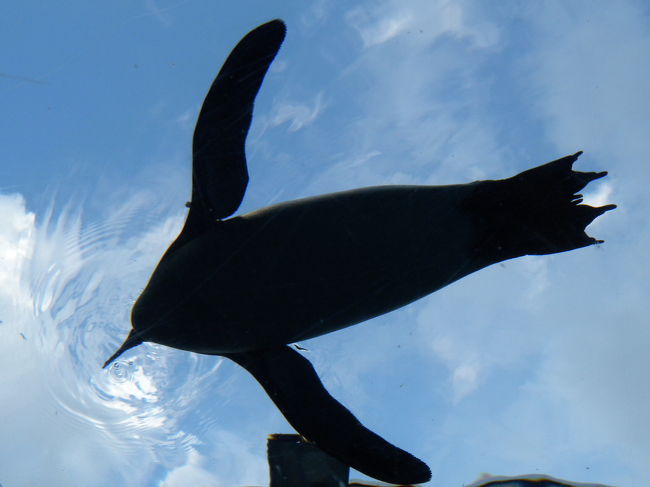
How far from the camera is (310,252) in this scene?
3.30m

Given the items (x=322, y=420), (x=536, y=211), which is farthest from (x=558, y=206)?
(x=322, y=420)

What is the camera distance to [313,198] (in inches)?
136

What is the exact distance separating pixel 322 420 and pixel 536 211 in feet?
7.44

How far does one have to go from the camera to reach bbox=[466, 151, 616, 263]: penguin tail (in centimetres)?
352

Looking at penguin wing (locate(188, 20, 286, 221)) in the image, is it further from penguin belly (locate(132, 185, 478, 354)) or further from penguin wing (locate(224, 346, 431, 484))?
penguin wing (locate(224, 346, 431, 484))

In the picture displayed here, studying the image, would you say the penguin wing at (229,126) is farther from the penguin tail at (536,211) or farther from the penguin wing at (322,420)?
the penguin tail at (536,211)

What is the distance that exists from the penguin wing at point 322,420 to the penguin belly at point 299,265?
0.94ft

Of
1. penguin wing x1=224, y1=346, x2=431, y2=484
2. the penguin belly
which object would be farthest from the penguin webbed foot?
penguin wing x1=224, y1=346, x2=431, y2=484

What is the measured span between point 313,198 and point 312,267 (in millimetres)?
516

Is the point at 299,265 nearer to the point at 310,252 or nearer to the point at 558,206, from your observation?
the point at 310,252

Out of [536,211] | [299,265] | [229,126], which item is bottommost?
[299,265]

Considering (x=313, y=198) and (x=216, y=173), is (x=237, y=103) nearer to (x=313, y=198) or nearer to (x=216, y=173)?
(x=216, y=173)

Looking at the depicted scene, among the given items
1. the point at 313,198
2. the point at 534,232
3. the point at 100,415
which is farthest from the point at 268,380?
the point at 100,415

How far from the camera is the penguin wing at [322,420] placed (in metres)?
3.52
